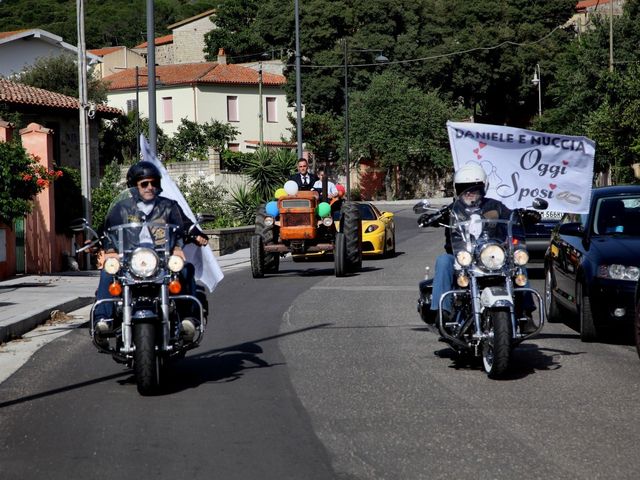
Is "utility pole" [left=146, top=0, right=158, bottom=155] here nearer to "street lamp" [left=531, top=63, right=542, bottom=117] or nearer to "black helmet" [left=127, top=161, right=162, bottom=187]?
"black helmet" [left=127, top=161, right=162, bottom=187]

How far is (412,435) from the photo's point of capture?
7543mm

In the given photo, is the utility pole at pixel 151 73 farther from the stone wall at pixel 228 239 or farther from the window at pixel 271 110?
the window at pixel 271 110

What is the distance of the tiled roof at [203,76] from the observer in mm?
81312

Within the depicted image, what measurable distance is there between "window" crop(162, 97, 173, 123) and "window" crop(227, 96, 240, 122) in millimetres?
3981

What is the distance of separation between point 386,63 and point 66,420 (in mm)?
71124

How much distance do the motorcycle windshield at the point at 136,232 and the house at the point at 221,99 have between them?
7049cm

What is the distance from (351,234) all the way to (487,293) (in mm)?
12411

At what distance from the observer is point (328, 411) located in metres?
8.41

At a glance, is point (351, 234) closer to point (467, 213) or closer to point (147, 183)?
point (467, 213)

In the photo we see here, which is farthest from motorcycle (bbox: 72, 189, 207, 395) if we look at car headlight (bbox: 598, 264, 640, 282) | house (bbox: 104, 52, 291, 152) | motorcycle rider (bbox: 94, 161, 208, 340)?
house (bbox: 104, 52, 291, 152)

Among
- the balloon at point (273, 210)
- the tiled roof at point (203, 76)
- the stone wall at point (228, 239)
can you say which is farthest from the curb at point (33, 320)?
the tiled roof at point (203, 76)

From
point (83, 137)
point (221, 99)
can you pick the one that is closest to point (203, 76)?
point (221, 99)

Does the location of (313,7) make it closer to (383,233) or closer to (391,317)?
(383,233)

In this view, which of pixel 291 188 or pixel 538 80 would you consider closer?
pixel 291 188
